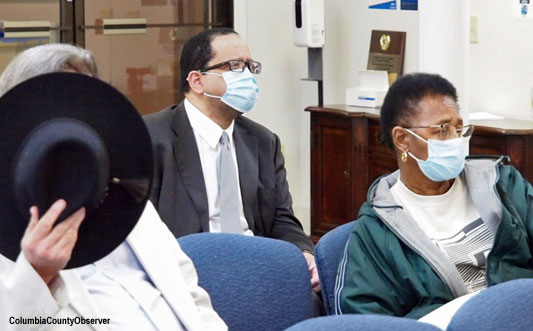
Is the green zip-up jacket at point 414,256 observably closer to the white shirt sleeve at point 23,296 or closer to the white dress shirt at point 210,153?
the white dress shirt at point 210,153

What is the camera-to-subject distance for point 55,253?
1661 millimetres

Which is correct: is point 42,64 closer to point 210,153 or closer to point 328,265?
point 328,265

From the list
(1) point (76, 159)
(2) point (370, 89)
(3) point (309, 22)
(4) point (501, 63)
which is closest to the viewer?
(1) point (76, 159)

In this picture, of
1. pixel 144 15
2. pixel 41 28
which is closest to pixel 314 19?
pixel 144 15

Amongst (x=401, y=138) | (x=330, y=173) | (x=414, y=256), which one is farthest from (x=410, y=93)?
(x=330, y=173)

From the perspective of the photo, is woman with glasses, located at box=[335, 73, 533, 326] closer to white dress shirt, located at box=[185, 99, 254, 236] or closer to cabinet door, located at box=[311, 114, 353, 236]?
white dress shirt, located at box=[185, 99, 254, 236]

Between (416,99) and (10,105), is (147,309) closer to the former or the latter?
(10,105)

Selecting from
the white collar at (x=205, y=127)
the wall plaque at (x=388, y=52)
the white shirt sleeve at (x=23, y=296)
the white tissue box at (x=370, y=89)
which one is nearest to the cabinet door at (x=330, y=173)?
the white tissue box at (x=370, y=89)

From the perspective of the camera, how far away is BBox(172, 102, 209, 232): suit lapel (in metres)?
3.55

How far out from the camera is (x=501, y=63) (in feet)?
18.3

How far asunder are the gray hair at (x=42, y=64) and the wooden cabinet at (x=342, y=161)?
11.9ft

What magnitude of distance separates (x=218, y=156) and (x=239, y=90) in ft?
1.17

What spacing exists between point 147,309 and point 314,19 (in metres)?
4.53

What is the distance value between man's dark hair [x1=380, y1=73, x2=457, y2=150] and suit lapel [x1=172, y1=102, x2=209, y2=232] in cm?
80
